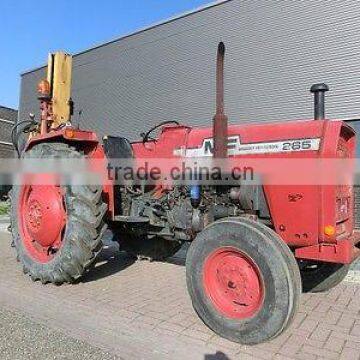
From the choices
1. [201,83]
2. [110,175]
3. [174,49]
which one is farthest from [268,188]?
[174,49]

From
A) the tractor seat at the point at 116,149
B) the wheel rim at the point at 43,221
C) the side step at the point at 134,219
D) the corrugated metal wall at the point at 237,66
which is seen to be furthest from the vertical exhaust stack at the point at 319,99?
the corrugated metal wall at the point at 237,66

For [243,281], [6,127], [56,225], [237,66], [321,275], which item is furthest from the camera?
[6,127]

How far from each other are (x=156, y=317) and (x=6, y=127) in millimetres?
23984

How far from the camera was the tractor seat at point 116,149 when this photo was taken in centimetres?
530

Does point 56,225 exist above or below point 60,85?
below

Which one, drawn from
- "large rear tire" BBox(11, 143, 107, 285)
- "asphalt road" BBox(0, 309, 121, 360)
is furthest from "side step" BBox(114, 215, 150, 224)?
"asphalt road" BBox(0, 309, 121, 360)

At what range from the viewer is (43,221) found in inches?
201

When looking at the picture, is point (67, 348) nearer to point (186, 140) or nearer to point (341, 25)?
point (186, 140)

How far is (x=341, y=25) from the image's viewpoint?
13.1m

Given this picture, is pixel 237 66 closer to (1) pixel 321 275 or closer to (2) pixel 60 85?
(2) pixel 60 85

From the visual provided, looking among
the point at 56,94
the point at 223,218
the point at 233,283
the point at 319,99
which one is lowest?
the point at 233,283

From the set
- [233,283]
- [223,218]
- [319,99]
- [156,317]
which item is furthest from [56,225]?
[319,99]

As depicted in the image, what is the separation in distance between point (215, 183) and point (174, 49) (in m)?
14.0

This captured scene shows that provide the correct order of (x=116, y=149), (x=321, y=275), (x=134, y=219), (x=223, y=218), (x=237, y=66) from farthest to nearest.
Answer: (x=237, y=66), (x=116, y=149), (x=134, y=219), (x=321, y=275), (x=223, y=218)
